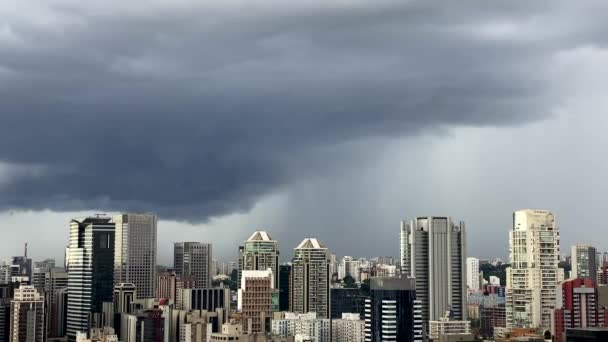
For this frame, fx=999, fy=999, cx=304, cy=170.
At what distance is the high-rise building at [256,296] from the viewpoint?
258 feet

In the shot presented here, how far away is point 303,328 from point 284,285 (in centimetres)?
2282

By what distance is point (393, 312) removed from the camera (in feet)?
191

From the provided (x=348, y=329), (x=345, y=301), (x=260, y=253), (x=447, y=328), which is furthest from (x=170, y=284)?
(x=447, y=328)

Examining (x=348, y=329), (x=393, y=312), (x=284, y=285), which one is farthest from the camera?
(x=284, y=285)

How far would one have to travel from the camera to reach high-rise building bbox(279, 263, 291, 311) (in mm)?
89188

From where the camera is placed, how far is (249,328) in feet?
235

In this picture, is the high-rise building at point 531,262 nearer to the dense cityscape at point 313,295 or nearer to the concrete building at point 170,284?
the dense cityscape at point 313,295

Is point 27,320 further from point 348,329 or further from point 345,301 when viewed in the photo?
point 345,301

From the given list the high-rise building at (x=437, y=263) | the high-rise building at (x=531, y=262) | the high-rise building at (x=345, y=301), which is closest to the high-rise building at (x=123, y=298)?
the high-rise building at (x=345, y=301)

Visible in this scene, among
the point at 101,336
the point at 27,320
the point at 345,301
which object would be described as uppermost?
the point at 345,301

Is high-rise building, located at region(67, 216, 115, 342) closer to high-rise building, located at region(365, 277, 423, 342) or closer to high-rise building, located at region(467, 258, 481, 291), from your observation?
high-rise building, located at region(365, 277, 423, 342)

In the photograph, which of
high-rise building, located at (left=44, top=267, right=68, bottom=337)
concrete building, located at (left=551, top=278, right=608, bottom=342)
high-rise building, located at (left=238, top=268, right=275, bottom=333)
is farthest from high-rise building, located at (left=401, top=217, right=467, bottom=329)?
high-rise building, located at (left=44, top=267, right=68, bottom=337)

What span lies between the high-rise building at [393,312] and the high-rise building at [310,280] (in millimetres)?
26010

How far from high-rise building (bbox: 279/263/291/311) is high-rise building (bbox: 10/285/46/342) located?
25.6 meters
